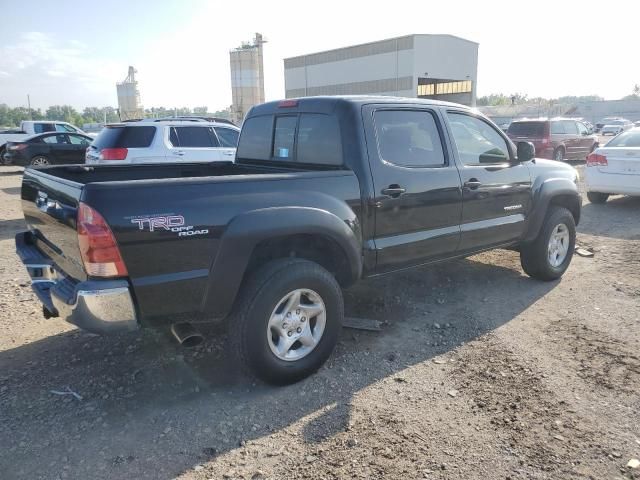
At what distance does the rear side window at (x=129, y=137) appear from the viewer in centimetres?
920

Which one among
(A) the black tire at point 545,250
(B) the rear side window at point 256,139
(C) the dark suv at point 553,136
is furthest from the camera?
(C) the dark suv at point 553,136

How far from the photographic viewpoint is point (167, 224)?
8.94ft

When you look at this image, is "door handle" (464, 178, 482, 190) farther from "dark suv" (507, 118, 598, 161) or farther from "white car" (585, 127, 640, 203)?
"dark suv" (507, 118, 598, 161)

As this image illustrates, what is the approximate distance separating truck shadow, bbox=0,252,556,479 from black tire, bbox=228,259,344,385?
0.53ft

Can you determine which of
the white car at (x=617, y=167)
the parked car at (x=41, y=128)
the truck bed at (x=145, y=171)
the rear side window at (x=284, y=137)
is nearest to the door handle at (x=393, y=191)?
the truck bed at (x=145, y=171)

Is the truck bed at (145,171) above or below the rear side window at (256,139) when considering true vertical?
below

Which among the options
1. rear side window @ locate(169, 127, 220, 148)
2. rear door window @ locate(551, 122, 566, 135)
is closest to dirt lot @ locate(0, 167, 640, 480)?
rear side window @ locate(169, 127, 220, 148)

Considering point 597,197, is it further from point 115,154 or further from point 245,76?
point 245,76

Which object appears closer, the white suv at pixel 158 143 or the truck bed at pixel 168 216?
the truck bed at pixel 168 216

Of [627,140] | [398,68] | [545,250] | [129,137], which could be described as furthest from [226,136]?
[398,68]

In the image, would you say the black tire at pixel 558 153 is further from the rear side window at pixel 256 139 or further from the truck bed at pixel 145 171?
the truck bed at pixel 145 171

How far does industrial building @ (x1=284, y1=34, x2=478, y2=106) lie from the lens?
47125mm

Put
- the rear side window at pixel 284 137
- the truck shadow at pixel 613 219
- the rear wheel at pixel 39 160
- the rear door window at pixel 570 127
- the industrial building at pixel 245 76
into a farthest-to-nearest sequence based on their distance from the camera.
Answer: the industrial building at pixel 245 76
the rear door window at pixel 570 127
the rear wheel at pixel 39 160
the truck shadow at pixel 613 219
the rear side window at pixel 284 137

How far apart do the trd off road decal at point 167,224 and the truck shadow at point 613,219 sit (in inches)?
283
